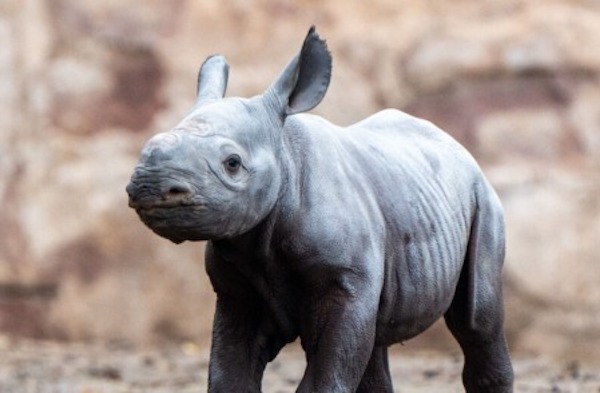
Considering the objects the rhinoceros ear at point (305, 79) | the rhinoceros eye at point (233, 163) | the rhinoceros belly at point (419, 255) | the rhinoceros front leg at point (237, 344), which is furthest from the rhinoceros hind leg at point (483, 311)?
the rhinoceros eye at point (233, 163)

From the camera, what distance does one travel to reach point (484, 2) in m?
13.6

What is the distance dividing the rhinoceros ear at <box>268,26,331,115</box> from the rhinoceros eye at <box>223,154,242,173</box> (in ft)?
1.43

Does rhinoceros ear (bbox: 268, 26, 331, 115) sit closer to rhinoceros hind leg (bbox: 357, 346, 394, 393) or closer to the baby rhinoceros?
the baby rhinoceros

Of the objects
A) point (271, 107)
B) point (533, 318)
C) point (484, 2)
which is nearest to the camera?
point (271, 107)


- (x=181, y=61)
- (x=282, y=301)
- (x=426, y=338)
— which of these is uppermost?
(x=181, y=61)

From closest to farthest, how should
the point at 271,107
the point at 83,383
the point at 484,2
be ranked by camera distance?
the point at 271,107
the point at 83,383
the point at 484,2

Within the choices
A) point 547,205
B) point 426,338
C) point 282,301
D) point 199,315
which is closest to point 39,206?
point 199,315

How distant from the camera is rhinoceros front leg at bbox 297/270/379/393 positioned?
5672 millimetres

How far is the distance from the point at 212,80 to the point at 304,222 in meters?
0.67

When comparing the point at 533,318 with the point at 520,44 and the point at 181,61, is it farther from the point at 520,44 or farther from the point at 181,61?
the point at 181,61

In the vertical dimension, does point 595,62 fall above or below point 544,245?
above

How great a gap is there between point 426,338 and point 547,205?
146cm

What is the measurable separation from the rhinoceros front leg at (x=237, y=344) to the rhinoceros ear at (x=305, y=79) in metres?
0.84

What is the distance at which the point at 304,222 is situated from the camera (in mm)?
5656
